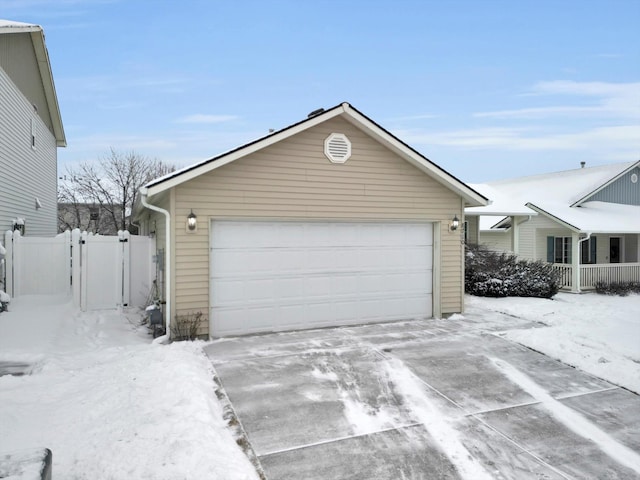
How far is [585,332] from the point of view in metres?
8.48

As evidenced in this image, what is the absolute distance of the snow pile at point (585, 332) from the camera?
6598 millimetres

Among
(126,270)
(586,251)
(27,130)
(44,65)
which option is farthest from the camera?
(586,251)

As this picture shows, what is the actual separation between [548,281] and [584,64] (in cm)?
864

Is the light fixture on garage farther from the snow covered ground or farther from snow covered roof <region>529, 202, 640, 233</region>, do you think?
snow covered roof <region>529, 202, 640, 233</region>

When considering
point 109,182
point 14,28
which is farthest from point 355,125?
point 109,182

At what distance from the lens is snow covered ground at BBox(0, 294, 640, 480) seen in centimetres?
379

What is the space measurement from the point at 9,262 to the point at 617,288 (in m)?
19.2

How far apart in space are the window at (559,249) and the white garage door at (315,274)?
Result: 11062 millimetres

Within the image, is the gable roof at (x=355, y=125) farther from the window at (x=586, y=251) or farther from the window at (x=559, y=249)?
the window at (x=586, y=251)

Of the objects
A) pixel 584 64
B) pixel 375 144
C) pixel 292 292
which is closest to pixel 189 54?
pixel 375 144

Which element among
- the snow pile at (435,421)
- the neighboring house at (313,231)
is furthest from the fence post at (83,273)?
the snow pile at (435,421)

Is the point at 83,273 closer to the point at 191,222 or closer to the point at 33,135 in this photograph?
the point at 191,222

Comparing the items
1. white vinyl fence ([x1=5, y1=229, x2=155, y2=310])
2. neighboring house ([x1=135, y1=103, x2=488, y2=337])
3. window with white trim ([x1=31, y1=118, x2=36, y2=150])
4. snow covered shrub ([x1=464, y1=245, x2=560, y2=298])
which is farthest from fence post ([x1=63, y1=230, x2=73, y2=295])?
snow covered shrub ([x1=464, y1=245, x2=560, y2=298])

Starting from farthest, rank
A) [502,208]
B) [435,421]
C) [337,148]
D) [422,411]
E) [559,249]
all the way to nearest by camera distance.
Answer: [559,249] < [502,208] < [337,148] < [422,411] < [435,421]
